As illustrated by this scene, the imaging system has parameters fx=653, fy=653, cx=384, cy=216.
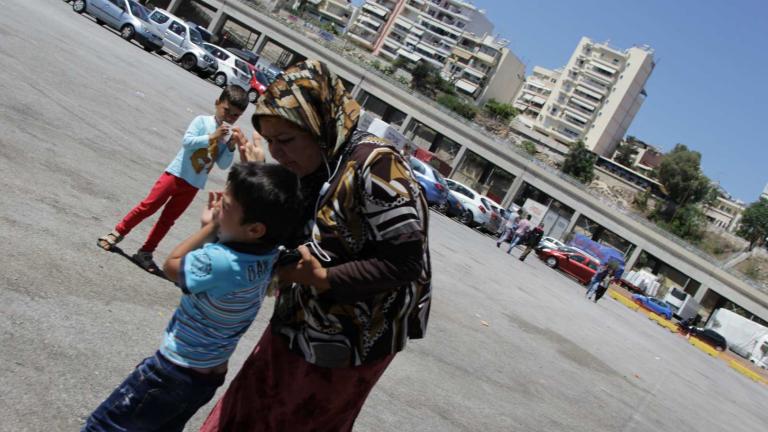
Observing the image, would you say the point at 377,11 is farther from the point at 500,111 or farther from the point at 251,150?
the point at 251,150

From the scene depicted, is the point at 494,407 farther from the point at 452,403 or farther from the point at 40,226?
the point at 40,226

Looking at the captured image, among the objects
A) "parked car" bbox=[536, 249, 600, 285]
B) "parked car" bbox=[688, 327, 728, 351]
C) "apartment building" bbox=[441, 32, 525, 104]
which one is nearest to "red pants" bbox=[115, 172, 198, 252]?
"parked car" bbox=[536, 249, 600, 285]

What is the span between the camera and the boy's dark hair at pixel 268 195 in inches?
90.0

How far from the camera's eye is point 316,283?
227 centimetres

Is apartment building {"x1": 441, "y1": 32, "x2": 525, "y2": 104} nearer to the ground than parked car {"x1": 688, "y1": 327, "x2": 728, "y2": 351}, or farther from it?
farther from it

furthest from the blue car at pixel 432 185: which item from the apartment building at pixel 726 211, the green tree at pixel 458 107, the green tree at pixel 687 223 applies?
the apartment building at pixel 726 211

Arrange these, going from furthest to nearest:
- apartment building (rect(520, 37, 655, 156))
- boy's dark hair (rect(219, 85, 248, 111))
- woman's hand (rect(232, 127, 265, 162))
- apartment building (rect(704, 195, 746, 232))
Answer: apartment building (rect(704, 195, 746, 232)), apartment building (rect(520, 37, 655, 156)), boy's dark hair (rect(219, 85, 248, 111)), woman's hand (rect(232, 127, 265, 162))

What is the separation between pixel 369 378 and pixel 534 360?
700cm

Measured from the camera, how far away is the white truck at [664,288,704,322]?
44469 millimetres

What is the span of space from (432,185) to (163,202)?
23085 mm

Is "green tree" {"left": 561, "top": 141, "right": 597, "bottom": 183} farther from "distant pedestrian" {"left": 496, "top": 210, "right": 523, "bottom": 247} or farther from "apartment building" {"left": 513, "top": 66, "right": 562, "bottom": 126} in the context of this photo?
"distant pedestrian" {"left": 496, "top": 210, "right": 523, "bottom": 247}

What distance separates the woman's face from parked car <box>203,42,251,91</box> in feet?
100

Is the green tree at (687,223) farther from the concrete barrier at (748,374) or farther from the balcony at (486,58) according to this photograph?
the concrete barrier at (748,374)

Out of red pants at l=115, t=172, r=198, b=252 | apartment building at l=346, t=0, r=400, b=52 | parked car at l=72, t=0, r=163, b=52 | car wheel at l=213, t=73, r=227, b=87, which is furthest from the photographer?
apartment building at l=346, t=0, r=400, b=52
